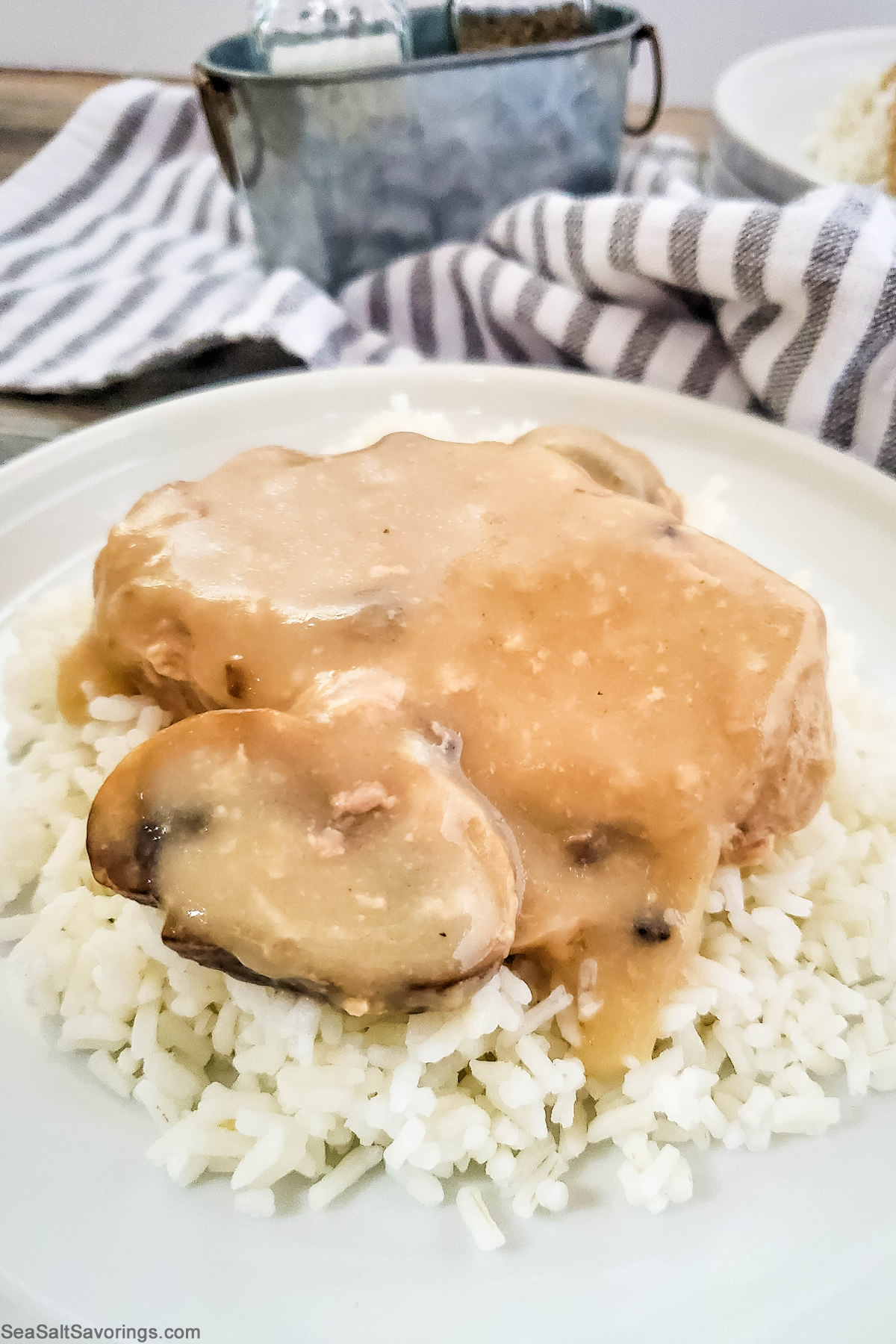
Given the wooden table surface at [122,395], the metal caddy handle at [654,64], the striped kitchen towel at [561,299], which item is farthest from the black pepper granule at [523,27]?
the wooden table surface at [122,395]

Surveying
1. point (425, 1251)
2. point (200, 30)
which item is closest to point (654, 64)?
point (200, 30)

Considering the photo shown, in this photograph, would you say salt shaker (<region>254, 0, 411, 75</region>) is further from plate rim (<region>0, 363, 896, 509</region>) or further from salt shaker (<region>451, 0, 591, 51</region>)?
plate rim (<region>0, 363, 896, 509</region>)

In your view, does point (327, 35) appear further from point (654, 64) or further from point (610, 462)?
point (610, 462)

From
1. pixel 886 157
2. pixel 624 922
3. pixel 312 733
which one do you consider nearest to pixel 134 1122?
pixel 312 733

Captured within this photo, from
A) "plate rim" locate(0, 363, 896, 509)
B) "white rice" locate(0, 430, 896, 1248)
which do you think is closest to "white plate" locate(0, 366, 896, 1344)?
"white rice" locate(0, 430, 896, 1248)

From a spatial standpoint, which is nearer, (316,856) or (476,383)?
(316,856)
